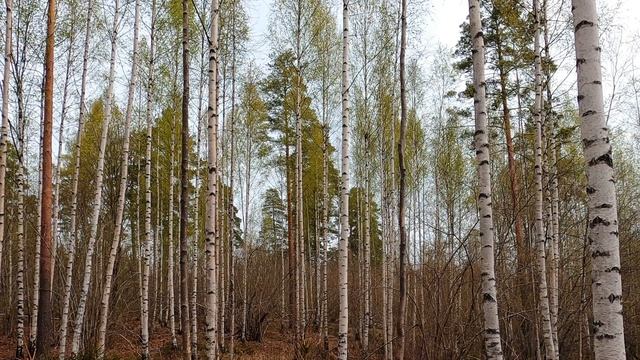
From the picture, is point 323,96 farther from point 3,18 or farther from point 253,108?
point 3,18

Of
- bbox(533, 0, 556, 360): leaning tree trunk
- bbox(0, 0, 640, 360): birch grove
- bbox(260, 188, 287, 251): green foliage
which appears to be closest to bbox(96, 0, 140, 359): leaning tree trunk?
bbox(0, 0, 640, 360): birch grove

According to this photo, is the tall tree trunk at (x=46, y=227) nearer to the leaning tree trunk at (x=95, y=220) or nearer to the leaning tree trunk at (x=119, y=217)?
the leaning tree trunk at (x=95, y=220)

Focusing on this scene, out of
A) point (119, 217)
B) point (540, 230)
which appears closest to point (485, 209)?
point (540, 230)

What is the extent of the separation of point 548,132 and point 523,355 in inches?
170

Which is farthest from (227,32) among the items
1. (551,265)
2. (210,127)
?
(551,265)

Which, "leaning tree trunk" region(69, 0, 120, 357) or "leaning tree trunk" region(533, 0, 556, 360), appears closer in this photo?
"leaning tree trunk" region(533, 0, 556, 360)

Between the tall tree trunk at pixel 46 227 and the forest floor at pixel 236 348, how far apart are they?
1.54 meters

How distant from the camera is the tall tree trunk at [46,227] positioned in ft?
24.5

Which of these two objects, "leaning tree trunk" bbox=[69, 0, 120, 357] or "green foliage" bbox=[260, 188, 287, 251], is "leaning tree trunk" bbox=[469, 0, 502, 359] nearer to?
"leaning tree trunk" bbox=[69, 0, 120, 357]

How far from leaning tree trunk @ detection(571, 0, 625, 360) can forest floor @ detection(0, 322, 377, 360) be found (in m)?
7.05

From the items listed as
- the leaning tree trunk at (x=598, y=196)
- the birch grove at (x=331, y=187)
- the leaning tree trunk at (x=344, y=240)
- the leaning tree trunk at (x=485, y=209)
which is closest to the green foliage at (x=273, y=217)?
the birch grove at (x=331, y=187)

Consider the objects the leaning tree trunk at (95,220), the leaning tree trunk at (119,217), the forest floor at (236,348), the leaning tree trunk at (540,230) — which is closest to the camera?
the leaning tree trunk at (540,230)

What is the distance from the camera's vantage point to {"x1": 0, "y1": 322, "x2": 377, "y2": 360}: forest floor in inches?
401

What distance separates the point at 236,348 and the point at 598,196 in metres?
10.7
